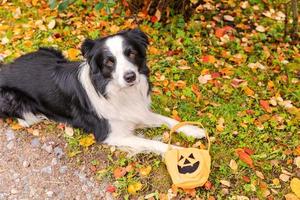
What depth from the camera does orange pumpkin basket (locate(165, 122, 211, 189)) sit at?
4.08 metres

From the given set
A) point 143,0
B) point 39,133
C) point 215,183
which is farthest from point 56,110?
point 143,0

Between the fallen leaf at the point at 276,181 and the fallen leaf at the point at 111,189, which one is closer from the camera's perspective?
the fallen leaf at the point at 111,189

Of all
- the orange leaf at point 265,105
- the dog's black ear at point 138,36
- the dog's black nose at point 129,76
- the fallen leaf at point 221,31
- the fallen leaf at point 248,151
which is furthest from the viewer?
the fallen leaf at point 221,31

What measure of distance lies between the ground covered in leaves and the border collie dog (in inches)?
6.4

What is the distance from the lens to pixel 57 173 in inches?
176

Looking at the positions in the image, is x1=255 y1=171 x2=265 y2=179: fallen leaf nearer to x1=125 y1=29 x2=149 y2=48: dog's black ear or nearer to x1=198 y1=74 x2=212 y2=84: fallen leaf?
x1=198 y1=74 x2=212 y2=84: fallen leaf

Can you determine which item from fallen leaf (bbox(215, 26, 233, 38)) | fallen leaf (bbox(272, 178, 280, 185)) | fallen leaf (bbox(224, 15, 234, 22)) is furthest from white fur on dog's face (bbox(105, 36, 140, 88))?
fallen leaf (bbox(224, 15, 234, 22))

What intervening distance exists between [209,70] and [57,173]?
2475 mm

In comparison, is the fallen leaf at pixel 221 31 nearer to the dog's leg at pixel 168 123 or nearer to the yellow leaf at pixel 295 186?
the dog's leg at pixel 168 123

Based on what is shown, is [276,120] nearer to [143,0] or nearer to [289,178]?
[289,178]

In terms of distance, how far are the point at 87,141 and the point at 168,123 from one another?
937 mm

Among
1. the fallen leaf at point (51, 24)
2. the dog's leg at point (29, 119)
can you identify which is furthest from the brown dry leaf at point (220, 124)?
the fallen leaf at point (51, 24)

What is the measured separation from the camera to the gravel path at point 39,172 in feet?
14.1

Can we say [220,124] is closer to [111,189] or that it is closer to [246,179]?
[246,179]
